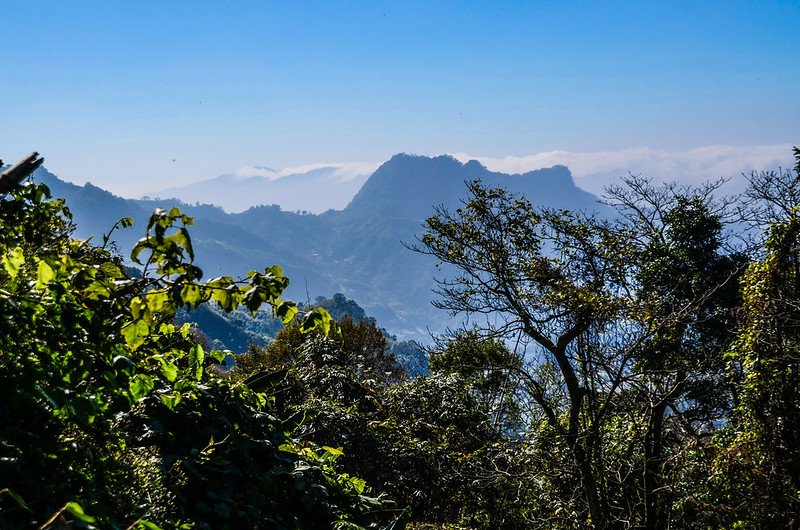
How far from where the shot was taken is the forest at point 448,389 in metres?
2.10

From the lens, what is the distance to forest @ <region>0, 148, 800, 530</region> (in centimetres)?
210

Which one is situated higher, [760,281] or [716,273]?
[716,273]

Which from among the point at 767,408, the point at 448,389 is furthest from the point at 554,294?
the point at 448,389

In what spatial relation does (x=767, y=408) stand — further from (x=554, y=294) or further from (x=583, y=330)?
(x=554, y=294)

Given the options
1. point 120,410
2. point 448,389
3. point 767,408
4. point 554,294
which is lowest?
point 120,410

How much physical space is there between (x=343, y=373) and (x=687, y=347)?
9020 millimetres

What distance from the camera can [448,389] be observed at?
1263 cm

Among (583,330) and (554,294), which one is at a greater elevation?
(554,294)

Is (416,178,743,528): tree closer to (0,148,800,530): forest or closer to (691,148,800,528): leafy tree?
(0,148,800,530): forest

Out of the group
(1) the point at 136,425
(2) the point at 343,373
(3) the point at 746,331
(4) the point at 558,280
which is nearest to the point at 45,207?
(1) the point at 136,425

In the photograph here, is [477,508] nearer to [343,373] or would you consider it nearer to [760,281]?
[343,373]

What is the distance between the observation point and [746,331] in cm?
925

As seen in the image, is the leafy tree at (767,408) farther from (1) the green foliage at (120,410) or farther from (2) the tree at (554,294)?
(1) the green foliage at (120,410)

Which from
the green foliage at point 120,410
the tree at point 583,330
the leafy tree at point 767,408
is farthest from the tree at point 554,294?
the green foliage at point 120,410
